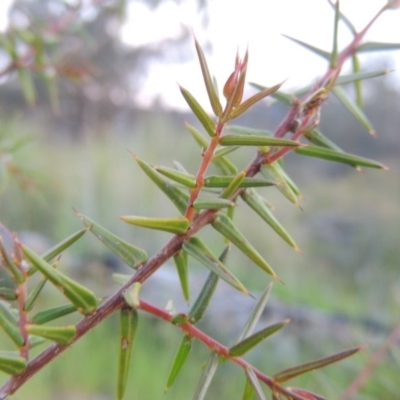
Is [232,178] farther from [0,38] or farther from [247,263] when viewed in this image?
[247,263]

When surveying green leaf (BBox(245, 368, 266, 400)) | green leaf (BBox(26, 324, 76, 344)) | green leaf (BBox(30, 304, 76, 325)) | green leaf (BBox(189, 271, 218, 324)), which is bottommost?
green leaf (BBox(245, 368, 266, 400))

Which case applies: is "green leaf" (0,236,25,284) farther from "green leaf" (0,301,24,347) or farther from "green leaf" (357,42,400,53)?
"green leaf" (357,42,400,53)

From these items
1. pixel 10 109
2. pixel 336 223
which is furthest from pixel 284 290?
pixel 10 109

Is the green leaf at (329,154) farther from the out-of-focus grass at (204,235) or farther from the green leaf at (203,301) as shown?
the out-of-focus grass at (204,235)

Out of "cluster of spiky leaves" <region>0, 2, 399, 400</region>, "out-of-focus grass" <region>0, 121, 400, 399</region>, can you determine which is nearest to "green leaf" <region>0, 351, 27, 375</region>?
"cluster of spiky leaves" <region>0, 2, 399, 400</region>

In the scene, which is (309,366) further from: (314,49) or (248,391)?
(314,49)

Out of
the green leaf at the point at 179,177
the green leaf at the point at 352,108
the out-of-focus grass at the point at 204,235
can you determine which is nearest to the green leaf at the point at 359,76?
the green leaf at the point at 352,108
